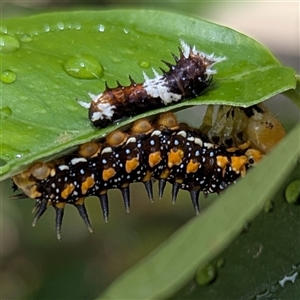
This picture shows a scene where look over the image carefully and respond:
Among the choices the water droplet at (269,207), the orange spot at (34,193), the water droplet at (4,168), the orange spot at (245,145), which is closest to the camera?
the water droplet at (269,207)

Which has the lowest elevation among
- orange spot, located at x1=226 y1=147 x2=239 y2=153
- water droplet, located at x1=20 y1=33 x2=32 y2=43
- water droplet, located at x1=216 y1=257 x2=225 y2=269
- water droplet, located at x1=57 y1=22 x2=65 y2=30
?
orange spot, located at x1=226 y1=147 x2=239 y2=153

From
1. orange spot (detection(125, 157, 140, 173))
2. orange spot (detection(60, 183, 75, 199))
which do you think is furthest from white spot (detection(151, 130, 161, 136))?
orange spot (detection(60, 183, 75, 199))

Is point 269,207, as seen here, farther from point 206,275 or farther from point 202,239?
point 202,239

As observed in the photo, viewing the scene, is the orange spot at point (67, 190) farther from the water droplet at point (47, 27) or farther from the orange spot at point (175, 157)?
the water droplet at point (47, 27)

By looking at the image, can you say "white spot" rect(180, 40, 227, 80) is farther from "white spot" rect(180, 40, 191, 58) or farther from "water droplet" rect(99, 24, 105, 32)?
"water droplet" rect(99, 24, 105, 32)

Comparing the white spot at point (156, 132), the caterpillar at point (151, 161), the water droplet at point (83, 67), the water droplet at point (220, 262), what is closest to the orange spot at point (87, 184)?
the caterpillar at point (151, 161)

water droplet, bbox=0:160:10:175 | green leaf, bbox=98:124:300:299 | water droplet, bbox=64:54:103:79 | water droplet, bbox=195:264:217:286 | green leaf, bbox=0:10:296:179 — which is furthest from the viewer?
water droplet, bbox=64:54:103:79

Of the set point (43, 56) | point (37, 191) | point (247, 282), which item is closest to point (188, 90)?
point (43, 56)

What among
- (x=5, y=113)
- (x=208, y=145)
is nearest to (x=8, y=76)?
(x=5, y=113)
